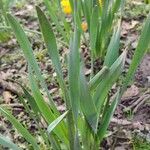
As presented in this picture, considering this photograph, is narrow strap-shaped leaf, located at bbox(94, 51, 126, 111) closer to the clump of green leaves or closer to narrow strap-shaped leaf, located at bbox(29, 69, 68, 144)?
the clump of green leaves

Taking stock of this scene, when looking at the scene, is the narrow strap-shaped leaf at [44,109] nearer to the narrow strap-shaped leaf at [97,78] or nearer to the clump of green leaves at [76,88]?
the clump of green leaves at [76,88]

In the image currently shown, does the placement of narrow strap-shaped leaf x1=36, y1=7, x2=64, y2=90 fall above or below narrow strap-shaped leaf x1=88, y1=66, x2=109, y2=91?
above

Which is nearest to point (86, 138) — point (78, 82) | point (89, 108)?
point (89, 108)

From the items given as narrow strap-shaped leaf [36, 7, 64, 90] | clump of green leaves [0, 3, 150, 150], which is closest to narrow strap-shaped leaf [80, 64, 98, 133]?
clump of green leaves [0, 3, 150, 150]

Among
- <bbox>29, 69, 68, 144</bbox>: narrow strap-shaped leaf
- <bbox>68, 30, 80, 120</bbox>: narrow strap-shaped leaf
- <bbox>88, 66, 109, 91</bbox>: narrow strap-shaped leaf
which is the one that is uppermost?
<bbox>68, 30, 80, 120</bbox>: narrow strap-shaped leaf

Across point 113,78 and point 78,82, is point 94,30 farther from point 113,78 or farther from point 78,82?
point 78,82

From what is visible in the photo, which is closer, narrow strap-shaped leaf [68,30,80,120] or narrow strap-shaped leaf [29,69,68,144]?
narrow strap-shaped leaf [68,30,80,120]
